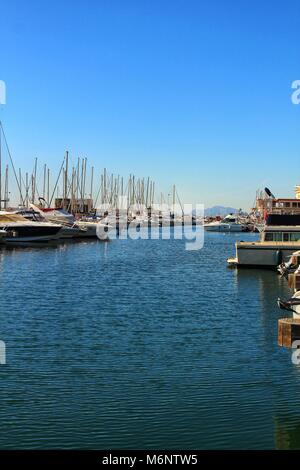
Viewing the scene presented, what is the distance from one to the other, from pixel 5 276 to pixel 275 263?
2273 cm

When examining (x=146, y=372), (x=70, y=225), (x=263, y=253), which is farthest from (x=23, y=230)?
(x=146, y=372)

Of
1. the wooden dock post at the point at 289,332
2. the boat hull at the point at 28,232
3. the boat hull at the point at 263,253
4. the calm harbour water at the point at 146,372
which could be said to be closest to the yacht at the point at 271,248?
the boat hull at the point at 263,253

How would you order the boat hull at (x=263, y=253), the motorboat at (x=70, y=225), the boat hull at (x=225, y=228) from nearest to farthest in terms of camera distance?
the boat hull at (x=263, y=253) → the motorboat at (x=70, y=225) → the boat hull at (x=225, y=228)

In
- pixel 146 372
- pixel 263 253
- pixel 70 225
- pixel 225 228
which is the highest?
pixel 70 225

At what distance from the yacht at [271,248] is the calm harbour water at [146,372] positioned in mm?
12292

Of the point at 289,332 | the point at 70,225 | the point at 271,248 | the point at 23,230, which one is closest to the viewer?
the point at 289,332

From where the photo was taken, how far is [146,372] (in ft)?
68.3

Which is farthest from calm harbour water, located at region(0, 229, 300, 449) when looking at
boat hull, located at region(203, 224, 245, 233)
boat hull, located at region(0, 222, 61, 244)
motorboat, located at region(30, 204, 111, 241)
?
boat hull, located at region(203, 224, 245, 233)

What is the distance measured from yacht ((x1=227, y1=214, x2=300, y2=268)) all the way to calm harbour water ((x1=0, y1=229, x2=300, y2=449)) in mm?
12292

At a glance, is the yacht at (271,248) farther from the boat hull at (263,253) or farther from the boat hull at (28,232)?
the boat hull at (28,232)

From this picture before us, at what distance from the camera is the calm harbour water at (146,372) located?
15625 mm

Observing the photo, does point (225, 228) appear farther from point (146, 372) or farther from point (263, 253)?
point (146, 372)

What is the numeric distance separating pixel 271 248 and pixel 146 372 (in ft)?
115

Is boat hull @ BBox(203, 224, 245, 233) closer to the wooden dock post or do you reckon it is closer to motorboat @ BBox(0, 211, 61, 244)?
motorboat @ BBox(0, 211, 61, 244)
